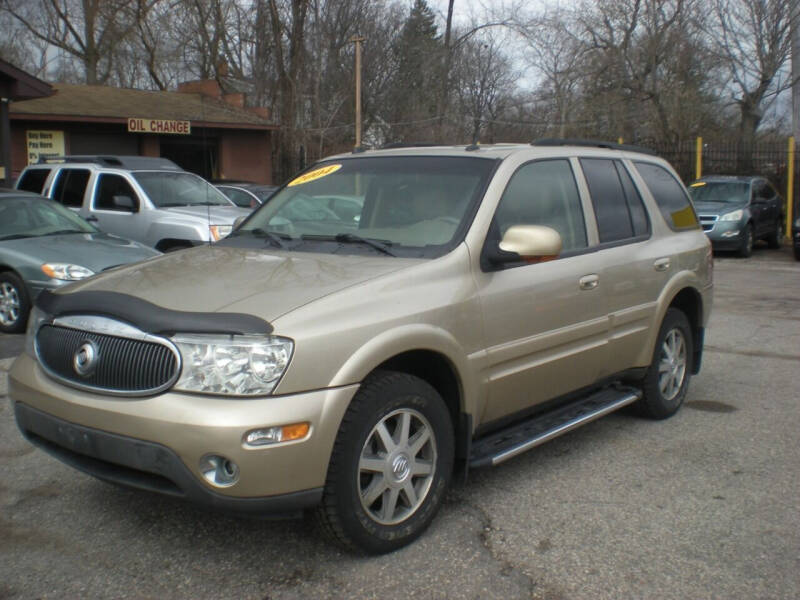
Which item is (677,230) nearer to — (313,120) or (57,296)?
(57,296)

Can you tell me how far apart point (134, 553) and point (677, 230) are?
4090mm

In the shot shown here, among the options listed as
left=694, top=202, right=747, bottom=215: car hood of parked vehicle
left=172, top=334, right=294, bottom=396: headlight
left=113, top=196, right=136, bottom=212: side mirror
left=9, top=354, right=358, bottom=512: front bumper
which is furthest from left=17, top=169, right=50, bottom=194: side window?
left=694, top=202, right=747, bottom=215: car hood of parked vehicle

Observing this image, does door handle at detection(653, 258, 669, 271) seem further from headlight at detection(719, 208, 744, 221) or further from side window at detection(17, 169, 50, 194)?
headlight at detection(719, 208, 744, 221)

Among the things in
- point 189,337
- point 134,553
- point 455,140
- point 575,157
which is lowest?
point 134,553

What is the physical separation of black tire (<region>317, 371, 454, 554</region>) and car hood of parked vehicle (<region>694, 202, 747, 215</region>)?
15365 mm

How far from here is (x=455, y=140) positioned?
41.2m

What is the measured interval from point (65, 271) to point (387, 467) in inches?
228

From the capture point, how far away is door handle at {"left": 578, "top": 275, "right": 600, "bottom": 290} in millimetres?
4656

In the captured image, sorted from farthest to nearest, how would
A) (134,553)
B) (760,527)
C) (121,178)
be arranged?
(121,178) → (760,527) → (134,553)

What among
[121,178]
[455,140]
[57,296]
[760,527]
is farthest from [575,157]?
[455,140]

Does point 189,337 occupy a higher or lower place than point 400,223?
lower

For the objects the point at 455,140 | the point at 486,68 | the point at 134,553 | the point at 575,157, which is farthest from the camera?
the point at 486,68

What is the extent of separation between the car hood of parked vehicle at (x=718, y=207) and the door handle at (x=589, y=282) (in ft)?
45.9

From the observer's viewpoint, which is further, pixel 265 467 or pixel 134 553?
pixel 134 553
